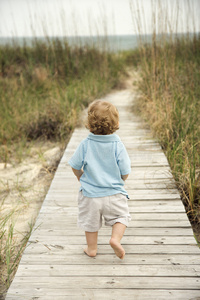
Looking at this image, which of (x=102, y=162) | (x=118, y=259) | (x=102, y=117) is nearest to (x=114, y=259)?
(x=118, y=259)

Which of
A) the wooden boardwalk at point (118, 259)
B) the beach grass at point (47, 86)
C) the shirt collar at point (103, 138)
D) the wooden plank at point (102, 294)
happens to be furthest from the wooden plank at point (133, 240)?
the beach grass at point (47, 86)

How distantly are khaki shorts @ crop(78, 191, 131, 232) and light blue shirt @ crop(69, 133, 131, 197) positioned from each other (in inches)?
1.2

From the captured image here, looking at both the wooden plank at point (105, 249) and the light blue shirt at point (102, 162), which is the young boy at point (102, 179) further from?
the wooden plank at point (105, 249)

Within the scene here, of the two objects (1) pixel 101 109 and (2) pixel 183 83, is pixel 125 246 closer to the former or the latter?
(1) pixel 101 109

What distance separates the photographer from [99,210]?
5.24 ft

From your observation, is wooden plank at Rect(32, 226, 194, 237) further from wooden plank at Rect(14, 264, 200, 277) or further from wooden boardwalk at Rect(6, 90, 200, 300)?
wooden plank at Rect(14, 264, 200, 277)

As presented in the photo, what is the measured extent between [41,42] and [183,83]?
4.05 meters

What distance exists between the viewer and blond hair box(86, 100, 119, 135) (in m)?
1.51

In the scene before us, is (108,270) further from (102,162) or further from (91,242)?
(102,162)

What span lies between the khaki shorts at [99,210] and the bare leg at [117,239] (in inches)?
1.0

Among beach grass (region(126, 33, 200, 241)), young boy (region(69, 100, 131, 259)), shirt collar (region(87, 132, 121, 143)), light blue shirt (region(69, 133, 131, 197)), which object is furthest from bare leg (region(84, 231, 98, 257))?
beach grass (region(126, 33, 200, 241))

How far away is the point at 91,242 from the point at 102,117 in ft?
2.19

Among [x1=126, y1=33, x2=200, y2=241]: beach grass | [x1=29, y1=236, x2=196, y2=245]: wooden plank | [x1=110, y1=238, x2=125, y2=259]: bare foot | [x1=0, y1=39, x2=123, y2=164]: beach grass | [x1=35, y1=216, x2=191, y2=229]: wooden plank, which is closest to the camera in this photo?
[x1=110, y1=238, x2=125, y2=259]: bare foot

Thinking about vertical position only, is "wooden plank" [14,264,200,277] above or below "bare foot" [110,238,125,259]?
below
